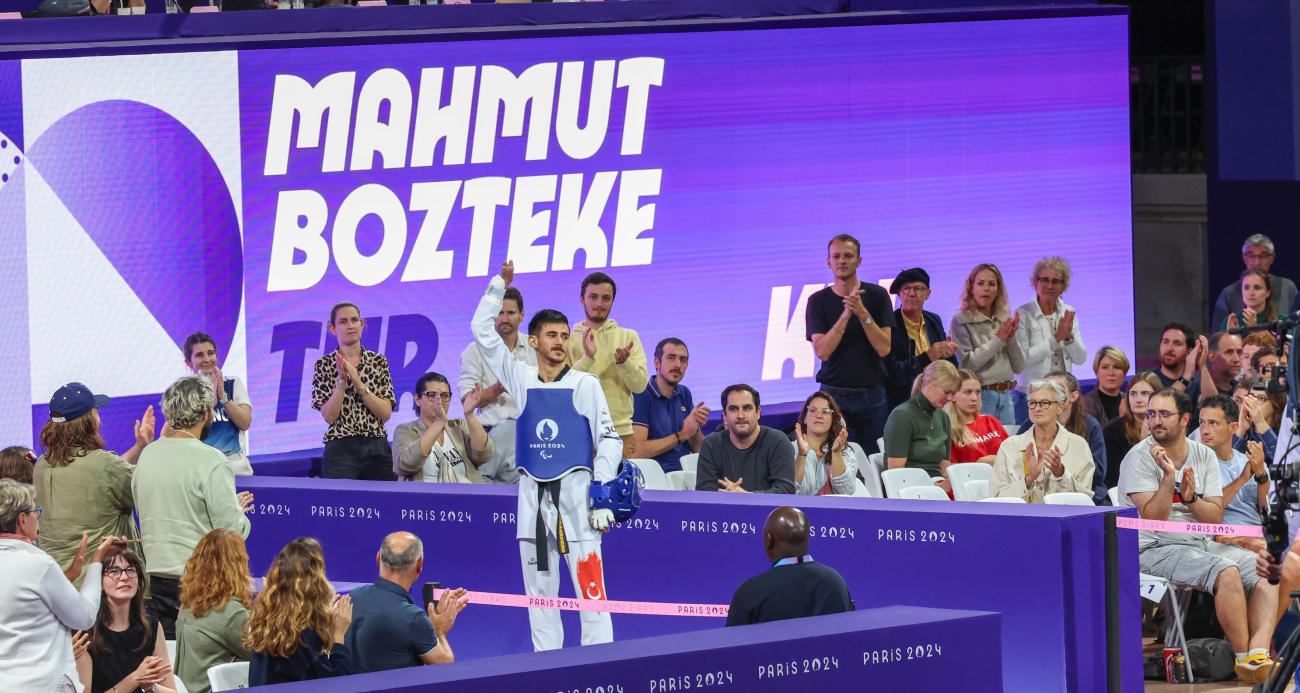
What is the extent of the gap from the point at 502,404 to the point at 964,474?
2.78 metres

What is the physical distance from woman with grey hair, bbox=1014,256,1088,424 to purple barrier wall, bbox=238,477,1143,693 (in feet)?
12.5

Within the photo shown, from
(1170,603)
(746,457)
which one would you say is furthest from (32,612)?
(1170,603)

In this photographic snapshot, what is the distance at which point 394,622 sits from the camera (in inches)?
223

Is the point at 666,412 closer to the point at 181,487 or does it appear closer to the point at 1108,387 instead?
the point at 1108,387

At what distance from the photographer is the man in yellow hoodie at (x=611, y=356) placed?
10.3 meters

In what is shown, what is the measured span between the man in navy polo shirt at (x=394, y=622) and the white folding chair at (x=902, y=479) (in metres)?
3.97

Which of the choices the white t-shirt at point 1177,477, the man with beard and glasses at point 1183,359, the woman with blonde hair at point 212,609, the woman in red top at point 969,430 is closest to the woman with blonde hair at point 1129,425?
the woman in red top at point 969,430

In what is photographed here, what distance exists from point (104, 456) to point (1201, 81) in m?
13.8

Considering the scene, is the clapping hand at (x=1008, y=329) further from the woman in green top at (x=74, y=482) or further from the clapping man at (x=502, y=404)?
the woman in green top at (x=74, y=482)

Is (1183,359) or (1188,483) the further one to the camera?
(1183,359)

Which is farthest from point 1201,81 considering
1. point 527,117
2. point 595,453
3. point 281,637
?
point 281,637

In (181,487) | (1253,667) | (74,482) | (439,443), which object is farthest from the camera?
(439,443)

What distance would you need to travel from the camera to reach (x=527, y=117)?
11508 mm

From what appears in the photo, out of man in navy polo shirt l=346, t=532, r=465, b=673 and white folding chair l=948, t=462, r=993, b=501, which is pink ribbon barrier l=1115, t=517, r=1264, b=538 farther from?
man in navy polo shirt l=346, t=532, r=465, b=673
